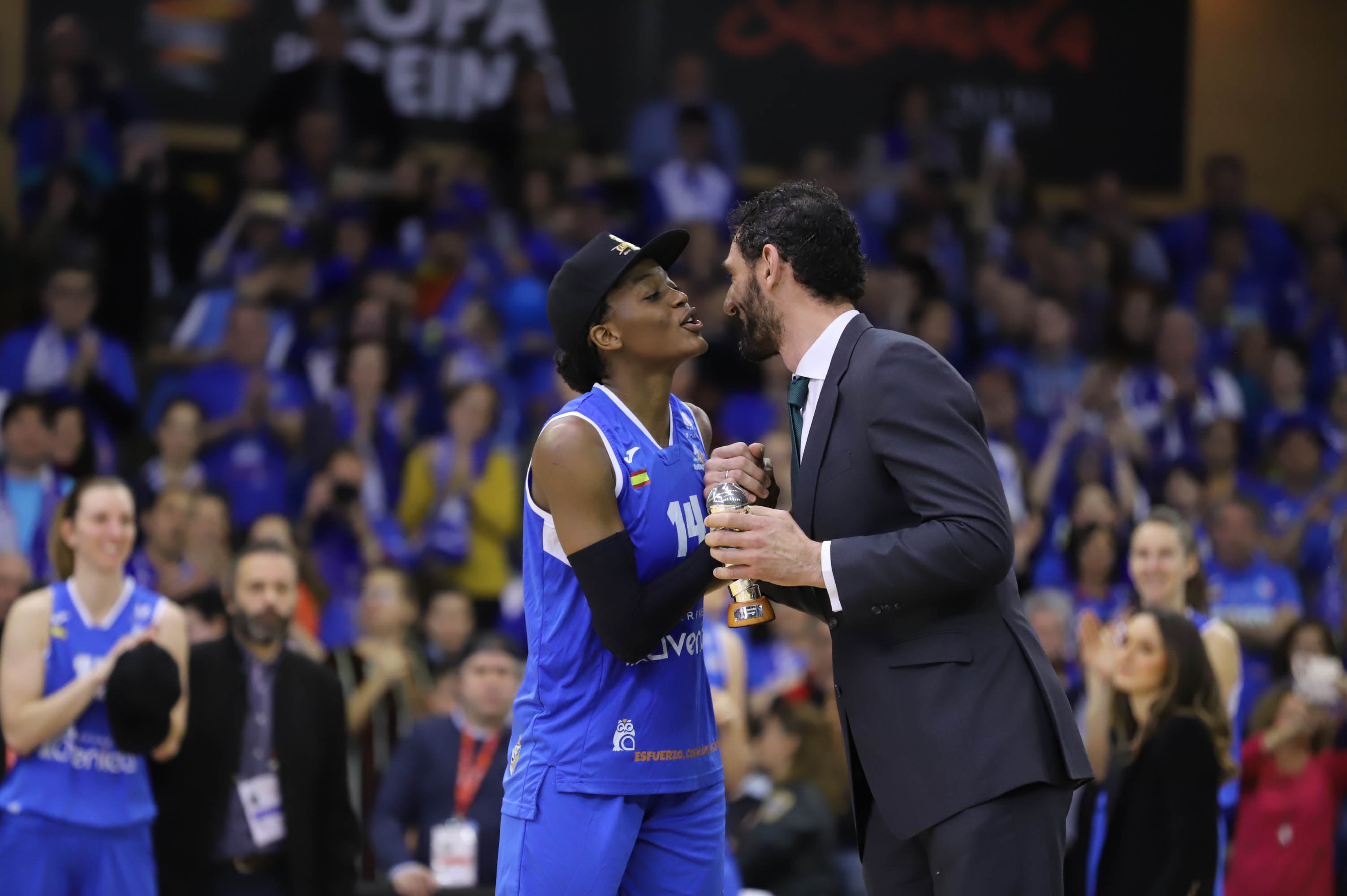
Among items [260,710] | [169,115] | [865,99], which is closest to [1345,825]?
[260,710]

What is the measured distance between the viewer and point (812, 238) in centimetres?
388

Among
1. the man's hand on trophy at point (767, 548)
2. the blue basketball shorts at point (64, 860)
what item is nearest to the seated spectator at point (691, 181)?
the blue basketball shorts at point (64, 860)

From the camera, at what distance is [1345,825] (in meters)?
7.82

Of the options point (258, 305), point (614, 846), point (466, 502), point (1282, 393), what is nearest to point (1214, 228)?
point (1282, 393)

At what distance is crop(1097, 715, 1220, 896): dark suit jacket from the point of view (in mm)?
5109

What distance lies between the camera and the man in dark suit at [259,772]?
5824mm

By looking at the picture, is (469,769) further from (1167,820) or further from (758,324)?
(758,324)

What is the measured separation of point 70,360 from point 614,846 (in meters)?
6.32

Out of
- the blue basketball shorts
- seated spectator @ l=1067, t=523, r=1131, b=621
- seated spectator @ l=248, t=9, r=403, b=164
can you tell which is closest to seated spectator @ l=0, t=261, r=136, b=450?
seated spectator @ l=248, t=9, r=403, b=164

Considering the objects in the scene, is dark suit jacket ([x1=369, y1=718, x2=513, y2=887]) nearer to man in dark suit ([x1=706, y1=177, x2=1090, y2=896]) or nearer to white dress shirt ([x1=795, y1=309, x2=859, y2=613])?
man in dark suit ([x1=706, y1=177, x2=1090, y2=896])

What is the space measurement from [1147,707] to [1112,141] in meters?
9.74

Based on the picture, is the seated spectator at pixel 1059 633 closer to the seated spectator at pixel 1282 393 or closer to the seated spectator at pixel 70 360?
the seated spectator at pixel 1282 393

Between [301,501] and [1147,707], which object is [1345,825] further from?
[301,501]

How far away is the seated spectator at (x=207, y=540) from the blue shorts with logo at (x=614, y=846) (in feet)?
13.0
